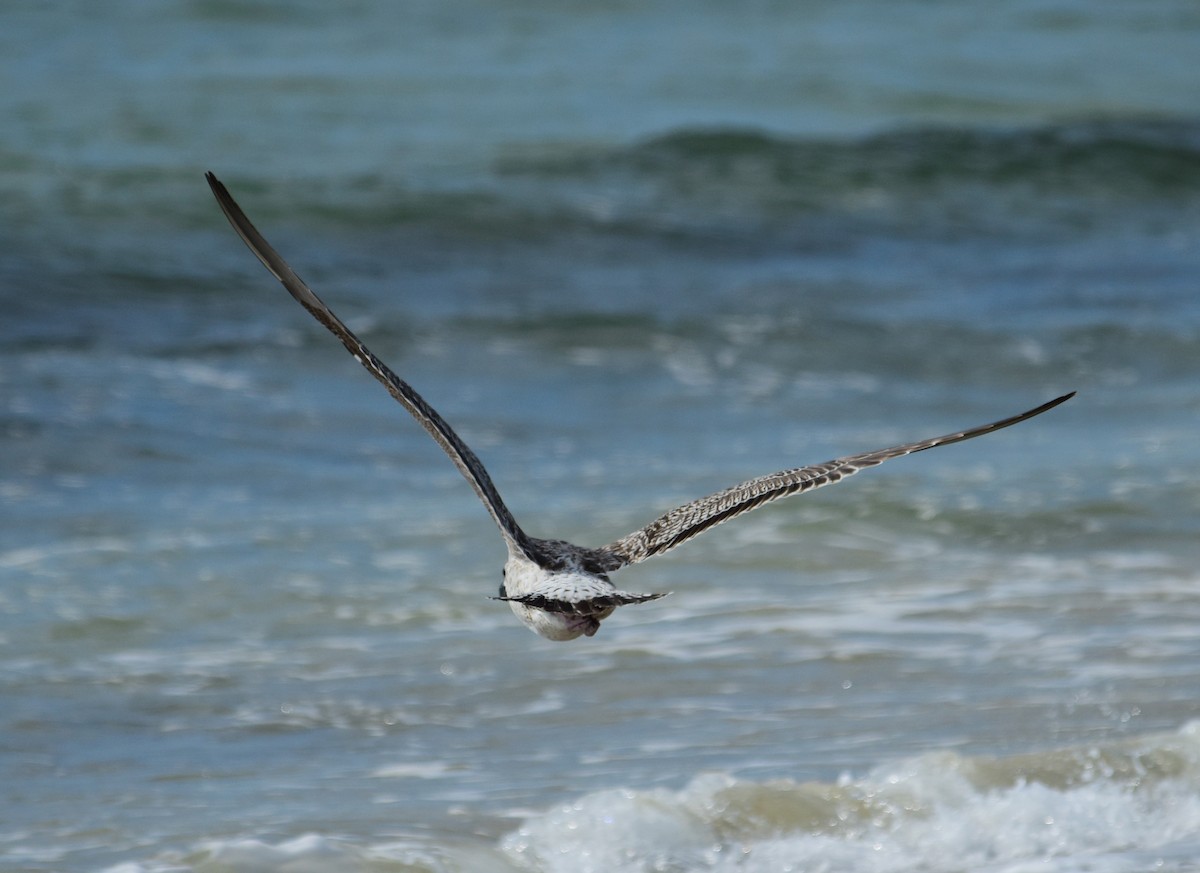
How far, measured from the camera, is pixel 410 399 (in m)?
5.26

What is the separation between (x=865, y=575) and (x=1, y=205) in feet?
31.0

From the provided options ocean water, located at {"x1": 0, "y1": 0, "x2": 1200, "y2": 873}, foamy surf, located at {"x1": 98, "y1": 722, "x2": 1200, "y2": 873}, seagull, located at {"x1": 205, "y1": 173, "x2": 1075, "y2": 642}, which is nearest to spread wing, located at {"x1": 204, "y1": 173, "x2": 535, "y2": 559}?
seagull, located at {"x1": 205, "y1": 173, "x2": 1075, "y2": 642}

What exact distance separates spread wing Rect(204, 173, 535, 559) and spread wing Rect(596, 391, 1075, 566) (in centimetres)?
41

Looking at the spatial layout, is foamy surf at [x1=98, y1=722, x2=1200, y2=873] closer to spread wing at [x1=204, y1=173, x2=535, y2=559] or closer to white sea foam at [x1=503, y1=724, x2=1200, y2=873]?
white sea foam at [x1=503, y1=724, x2=1200, y2=873]

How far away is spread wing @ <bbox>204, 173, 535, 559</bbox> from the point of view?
5203 mm

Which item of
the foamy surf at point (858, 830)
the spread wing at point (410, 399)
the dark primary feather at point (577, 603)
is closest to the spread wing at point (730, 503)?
the spread wing at point (410, 399)

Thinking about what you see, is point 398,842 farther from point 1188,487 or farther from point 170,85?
point 170,85

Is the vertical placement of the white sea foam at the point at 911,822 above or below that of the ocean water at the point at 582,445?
below

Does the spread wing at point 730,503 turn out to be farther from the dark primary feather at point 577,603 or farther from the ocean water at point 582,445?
the ocean water at point 582,445

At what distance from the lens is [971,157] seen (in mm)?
19984

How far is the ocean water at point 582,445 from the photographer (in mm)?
5910

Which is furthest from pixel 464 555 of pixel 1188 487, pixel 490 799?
pixel 1188 487

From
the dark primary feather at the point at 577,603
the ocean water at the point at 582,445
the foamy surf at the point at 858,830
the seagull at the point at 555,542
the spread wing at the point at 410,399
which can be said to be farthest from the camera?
the ocean water at the point at 582,445

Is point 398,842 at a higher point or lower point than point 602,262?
lower
